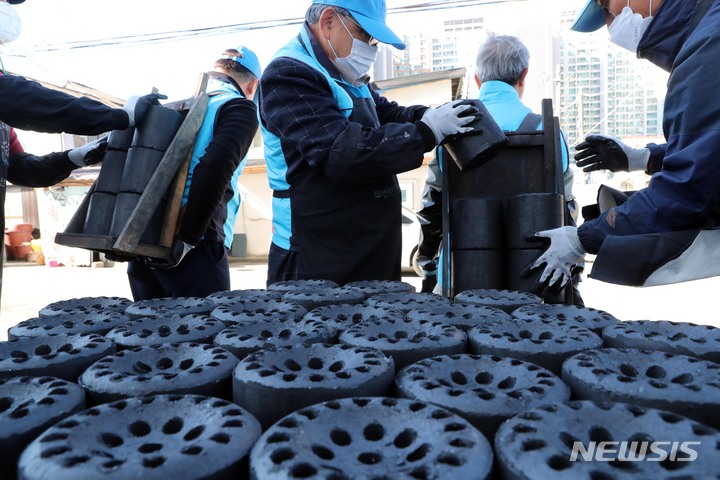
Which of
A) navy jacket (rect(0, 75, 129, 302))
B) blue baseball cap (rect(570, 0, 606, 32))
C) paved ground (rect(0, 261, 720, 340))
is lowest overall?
paved ground (rect(0, 261, 720, 340))

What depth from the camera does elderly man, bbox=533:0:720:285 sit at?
1584 millimetres

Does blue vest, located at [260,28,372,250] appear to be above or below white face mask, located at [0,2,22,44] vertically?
below

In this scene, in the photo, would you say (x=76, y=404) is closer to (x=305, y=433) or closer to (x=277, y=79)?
(x=305, y=433)

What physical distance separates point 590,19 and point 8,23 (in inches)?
118

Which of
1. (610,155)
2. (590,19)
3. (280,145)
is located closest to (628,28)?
(590,19)

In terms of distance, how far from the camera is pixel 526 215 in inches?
88.6

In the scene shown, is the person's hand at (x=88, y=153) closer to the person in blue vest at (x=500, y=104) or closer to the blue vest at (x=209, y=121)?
the blue vest at (x=209, y=121)

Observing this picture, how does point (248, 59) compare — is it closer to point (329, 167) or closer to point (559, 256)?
point (329, 167)

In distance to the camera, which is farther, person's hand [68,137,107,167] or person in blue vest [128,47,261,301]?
person's hand [68,137,107,167]

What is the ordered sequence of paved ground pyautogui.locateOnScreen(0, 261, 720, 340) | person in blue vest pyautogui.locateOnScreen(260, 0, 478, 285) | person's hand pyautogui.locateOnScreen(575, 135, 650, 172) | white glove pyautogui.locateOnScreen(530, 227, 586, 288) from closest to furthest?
1. white glove pyautogui.locateOnScreen(530, 227, 586, 288)
2. person in blue vest pyautogui.locateOnScreen(260, 0, 478, 285)
3. person's hand pyautogui.locateOnScreen(575, 135, 650, 172)
4. paved ground pyautogui.locateOnScreen(0, 261, 720, 340)

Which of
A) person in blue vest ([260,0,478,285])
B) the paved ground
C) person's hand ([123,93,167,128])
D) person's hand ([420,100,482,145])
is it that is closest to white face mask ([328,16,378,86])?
person in blue vest ([260,0,478,285])

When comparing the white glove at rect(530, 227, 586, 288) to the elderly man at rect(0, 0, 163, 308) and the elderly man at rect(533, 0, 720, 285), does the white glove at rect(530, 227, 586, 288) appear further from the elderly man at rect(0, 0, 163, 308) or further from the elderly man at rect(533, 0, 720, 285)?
the elderly man at rect(0, 0, 163, 308)

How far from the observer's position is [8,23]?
108 inches

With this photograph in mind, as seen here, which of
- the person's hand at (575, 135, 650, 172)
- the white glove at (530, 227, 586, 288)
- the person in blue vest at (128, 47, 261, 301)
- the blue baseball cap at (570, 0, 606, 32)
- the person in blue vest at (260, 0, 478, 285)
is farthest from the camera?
the person's hand at (575, 135, 650, 172)
